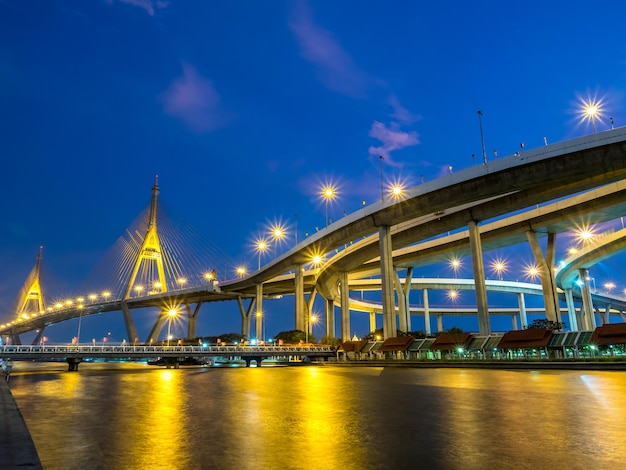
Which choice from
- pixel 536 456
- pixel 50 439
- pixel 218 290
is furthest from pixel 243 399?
pixel 218 290

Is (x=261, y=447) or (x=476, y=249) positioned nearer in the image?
(x=261, y=447)

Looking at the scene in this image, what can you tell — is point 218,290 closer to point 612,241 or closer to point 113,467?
point 612,241

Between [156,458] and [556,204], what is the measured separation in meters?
56.2

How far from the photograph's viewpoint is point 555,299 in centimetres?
5653

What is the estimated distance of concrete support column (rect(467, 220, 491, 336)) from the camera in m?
50.0

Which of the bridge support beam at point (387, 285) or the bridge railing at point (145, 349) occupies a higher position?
the bridge support beam at point (387, 285)

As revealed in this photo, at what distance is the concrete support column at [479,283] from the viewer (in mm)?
50019

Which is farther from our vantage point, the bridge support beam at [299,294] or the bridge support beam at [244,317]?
the bridge support beam at [244,317]

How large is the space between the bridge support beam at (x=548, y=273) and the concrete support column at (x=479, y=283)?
9166mm

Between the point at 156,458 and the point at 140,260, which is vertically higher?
the point at 140,260

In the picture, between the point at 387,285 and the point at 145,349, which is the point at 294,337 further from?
the point at 145,349

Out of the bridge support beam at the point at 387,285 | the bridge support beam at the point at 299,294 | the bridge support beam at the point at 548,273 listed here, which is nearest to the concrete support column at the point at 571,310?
the bridge support beam at the point at 548,273

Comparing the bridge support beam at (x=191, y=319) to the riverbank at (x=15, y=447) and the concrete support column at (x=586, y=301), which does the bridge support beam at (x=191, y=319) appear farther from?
the riverbank at (x=15, y=447)

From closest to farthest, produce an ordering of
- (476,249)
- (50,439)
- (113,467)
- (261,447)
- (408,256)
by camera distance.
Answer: (113,467), (261,447), (50,439), (476,249), (408,256)
